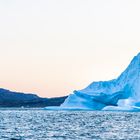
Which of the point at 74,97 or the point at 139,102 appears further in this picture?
the point at 74,97

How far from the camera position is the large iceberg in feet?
327

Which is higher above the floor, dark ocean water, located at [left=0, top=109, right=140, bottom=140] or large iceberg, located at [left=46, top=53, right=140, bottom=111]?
large iceberg, located at [left=46, top=53, right=140, bottom=111]

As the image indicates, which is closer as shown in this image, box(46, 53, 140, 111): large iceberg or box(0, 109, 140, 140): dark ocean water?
box(0, 109, 140, 140): dark ocean water

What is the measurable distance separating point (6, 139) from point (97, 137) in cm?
720

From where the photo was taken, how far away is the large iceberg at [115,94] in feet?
327

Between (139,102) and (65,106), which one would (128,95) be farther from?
(65,106)

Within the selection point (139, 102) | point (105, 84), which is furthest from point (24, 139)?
point (105, 84)

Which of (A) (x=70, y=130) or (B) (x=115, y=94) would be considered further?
(B) (x=115, y=94)

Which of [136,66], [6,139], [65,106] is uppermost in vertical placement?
[136,66]

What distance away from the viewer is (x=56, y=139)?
38.6 m

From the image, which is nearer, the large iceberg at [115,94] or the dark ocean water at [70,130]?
the dark ocean water at [70,130]

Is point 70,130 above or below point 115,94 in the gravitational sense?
below

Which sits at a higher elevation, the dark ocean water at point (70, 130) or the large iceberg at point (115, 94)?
the large iceberg at point (115, 94)

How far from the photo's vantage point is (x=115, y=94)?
4033 inches
